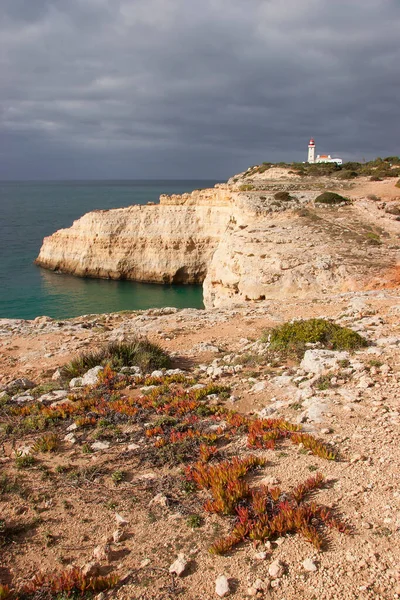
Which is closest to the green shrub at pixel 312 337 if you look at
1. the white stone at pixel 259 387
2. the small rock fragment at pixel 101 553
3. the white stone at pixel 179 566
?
the white stone at pixel 259 387

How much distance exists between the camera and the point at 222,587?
153 inches

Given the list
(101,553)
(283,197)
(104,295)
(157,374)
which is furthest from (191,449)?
(104,295)

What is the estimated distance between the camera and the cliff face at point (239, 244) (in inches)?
802

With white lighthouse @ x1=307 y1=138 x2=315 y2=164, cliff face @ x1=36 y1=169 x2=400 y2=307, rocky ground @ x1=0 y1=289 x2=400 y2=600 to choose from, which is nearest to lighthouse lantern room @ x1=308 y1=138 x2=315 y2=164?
white lighthouse @ x1=307 y1=138 x2=315 y2=164

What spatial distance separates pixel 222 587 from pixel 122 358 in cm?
681

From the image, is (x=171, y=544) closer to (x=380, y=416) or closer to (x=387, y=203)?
(x=380, y=416)

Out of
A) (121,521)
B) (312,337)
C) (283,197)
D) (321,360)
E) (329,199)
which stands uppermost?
(283,197)

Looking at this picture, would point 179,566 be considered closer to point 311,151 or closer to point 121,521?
point 121,521

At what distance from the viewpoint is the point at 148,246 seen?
47.2m

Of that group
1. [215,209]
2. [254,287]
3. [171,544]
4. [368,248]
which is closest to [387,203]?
[368,248]

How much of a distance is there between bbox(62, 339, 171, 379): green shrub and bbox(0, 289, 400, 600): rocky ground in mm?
358

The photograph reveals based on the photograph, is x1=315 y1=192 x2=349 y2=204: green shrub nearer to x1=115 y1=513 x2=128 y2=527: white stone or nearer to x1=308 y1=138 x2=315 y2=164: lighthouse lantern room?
x1=115 y1=513 x2=128 y2=527: white stone

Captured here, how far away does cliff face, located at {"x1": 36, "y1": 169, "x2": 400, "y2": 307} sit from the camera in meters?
20.4

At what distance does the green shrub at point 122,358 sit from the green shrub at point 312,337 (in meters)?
2.76
